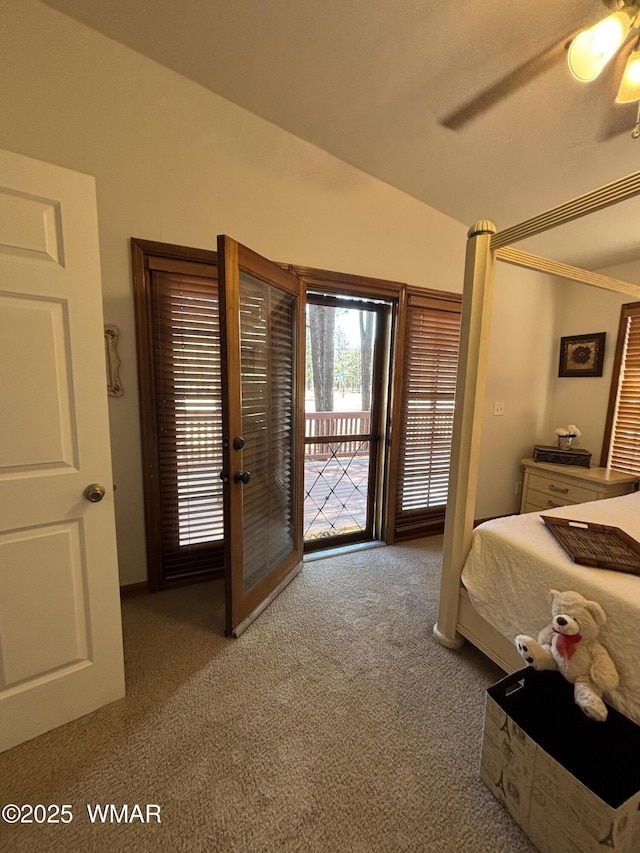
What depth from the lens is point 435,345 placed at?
296cm

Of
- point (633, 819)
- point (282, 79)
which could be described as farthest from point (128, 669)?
point (282, 79)

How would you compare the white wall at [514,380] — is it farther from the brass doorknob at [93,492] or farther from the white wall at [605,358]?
the brass doorknob at [93,492]

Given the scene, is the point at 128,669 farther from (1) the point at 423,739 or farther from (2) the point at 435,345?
(2) the point at 435,345

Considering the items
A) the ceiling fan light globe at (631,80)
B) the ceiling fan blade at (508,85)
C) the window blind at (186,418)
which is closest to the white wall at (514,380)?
the ceiling fan blade at (508,85)

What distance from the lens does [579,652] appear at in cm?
113

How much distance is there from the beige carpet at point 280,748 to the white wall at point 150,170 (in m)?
0.91

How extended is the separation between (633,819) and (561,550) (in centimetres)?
74

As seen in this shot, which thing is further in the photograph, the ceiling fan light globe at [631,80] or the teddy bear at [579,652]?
the ceiling fan light globe at [631,80]

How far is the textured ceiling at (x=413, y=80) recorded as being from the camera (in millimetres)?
1400

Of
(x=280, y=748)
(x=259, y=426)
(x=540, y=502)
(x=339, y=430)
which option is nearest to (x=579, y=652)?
(x=280, y=748)

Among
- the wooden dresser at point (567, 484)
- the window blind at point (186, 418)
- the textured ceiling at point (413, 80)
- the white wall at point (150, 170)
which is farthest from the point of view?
the wooden dresser at point (567, 484)

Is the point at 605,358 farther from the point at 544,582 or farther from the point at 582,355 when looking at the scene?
the point at 544,582

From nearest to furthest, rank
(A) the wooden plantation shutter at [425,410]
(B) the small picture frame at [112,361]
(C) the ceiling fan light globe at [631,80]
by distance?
1. (C) the ceiling fan light globe at [631,80]
2. (B) the small picture frame at [112,361]
3. (A) the wooden plantation shutter at [425,410]

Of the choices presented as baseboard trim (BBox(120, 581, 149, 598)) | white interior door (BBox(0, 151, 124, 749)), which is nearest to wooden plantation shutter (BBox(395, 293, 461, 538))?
baseboard trim (BBox(120, 581, 149, 598))
